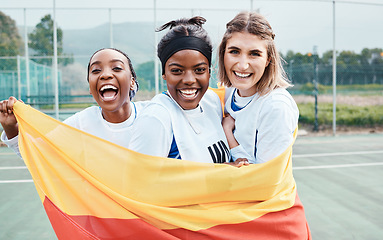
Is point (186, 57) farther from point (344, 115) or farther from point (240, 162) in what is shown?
point (344, 115)

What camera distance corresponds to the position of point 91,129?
2.07 meters

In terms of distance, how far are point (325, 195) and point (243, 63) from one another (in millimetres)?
3720

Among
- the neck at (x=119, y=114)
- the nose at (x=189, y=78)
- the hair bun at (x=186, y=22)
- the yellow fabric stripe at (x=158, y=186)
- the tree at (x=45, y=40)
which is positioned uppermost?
the tree at (x=45, y=40)

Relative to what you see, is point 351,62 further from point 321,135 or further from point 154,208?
point 154,208

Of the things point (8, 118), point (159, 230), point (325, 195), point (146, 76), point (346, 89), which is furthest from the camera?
point (346, 89)

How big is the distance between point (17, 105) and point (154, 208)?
1.01 m

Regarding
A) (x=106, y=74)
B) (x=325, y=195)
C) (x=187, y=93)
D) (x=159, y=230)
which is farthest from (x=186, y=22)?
(x=325, y=195)

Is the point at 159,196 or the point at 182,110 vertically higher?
the point at 182,110

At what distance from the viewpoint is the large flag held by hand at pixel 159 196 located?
154 centimetres

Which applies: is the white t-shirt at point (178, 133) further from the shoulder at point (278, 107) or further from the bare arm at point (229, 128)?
the shoulder at point (278, 107)

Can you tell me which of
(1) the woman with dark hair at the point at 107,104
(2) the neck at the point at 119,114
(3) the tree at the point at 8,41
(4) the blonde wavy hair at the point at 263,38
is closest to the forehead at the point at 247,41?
(4) the blonde wavy hair at the point at 263,38

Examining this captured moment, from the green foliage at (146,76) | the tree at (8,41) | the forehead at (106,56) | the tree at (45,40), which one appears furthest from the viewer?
the tree at (8,41)

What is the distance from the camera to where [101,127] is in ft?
6.73

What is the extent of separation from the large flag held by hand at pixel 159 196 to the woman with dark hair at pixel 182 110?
0.07 metres
